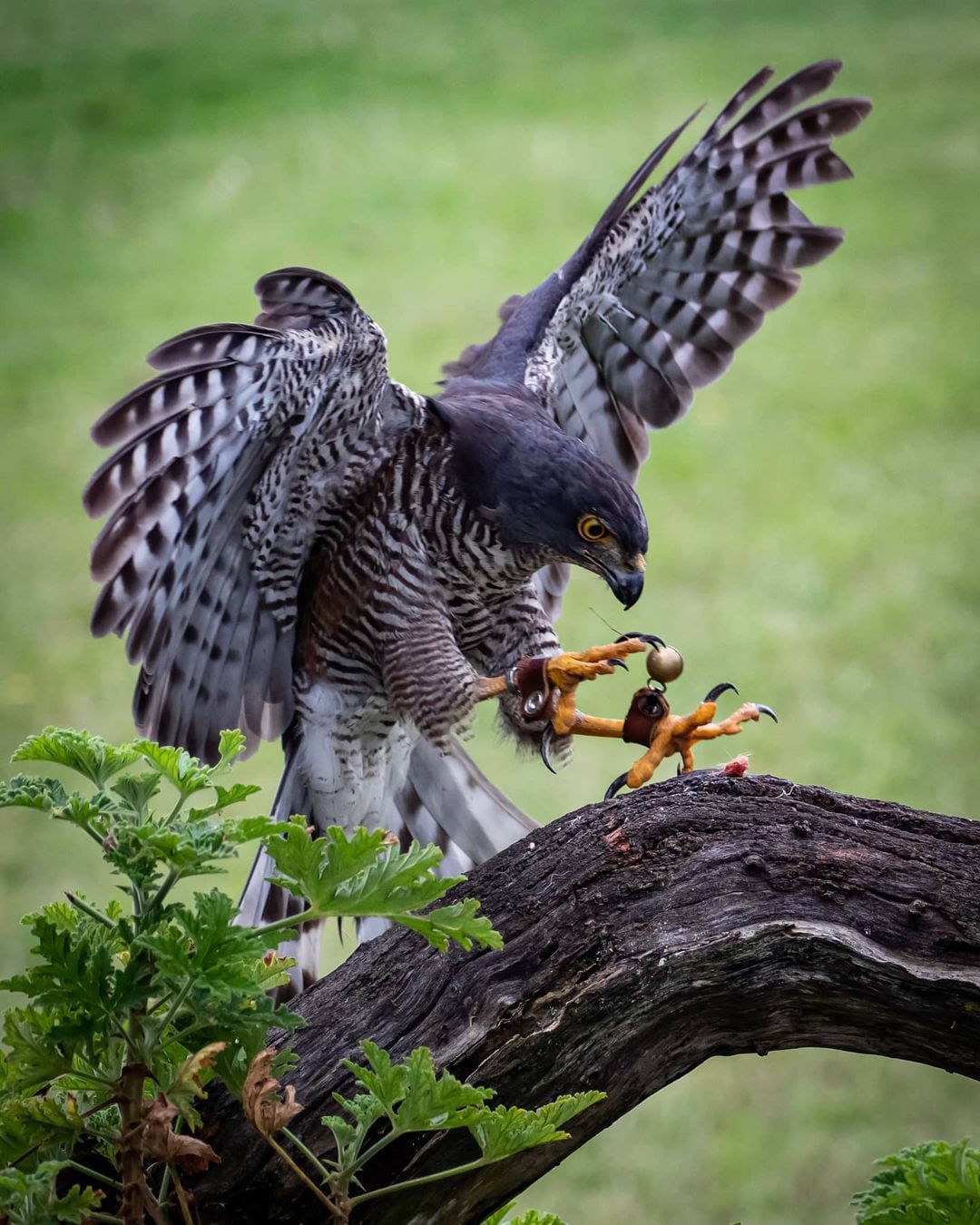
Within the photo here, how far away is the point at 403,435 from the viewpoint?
2.29m

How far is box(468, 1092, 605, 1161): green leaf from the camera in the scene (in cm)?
109

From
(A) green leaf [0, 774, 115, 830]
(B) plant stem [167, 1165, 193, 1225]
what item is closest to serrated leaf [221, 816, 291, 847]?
(A) green leaf [0, 774, 115, 830]

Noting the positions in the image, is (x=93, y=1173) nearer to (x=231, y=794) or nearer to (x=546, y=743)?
(x=231, y=794)

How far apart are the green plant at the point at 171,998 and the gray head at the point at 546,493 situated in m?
1.10

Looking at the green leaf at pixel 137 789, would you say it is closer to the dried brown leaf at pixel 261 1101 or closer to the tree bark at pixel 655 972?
the dried brown leaf at pixel 261 1101

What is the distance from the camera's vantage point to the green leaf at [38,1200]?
1.00 metres

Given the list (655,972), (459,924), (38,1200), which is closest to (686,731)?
(655,972)

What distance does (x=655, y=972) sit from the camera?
4.67 feet

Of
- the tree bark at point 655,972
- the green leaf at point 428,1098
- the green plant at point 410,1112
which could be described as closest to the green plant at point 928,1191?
the tree bark at point 655,972

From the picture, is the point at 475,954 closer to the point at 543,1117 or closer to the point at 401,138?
the point at 543,1117

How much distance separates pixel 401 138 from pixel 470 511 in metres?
4.85

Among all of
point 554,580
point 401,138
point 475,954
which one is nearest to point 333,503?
point 554,580

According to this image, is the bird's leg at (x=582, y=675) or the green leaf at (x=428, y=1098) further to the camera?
the bird's leg at (x=582, y=675)

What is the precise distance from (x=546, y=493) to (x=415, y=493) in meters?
0.25
